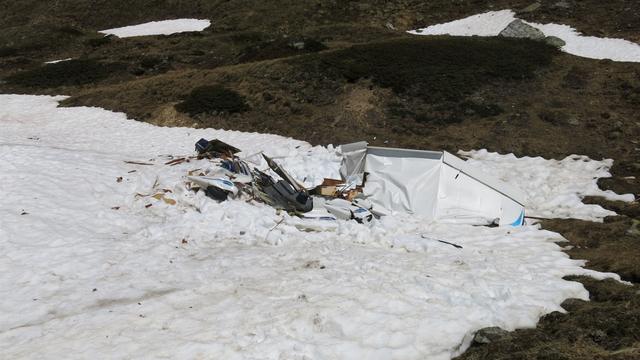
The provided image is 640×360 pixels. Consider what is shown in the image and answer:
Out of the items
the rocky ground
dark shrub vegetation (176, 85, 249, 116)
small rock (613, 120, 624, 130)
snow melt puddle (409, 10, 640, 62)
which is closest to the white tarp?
the rocky ground

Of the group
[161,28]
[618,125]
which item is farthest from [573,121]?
[161,28]

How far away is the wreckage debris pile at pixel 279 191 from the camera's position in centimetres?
1483

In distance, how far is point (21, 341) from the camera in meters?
8.54

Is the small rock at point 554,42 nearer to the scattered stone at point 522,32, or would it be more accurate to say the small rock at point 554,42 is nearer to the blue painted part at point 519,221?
the scattered stone at point 522,32

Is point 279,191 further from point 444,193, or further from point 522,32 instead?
point 522,32

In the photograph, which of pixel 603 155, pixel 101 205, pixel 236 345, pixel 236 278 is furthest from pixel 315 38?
pixel 236 345

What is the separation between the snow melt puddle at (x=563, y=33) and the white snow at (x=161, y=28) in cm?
2255

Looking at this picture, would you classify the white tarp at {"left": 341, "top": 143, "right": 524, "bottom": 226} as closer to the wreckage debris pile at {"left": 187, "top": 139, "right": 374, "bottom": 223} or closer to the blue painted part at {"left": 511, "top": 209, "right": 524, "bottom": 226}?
the blue painted part at {"left": 511, "top": 209, "right": 524, "bottom": 226}

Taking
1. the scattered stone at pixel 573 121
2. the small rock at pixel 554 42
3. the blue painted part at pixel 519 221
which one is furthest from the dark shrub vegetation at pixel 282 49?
the blue painted part at pixel 519 221

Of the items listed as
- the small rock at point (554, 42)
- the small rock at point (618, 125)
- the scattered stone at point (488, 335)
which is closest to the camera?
the scattered stone at point (488, 335)

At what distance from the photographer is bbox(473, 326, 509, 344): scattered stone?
798cm

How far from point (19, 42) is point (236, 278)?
4953cm

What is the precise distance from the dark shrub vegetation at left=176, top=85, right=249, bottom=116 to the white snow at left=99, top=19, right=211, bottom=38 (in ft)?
87.9

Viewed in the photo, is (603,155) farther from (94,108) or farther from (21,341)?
(94,108)
